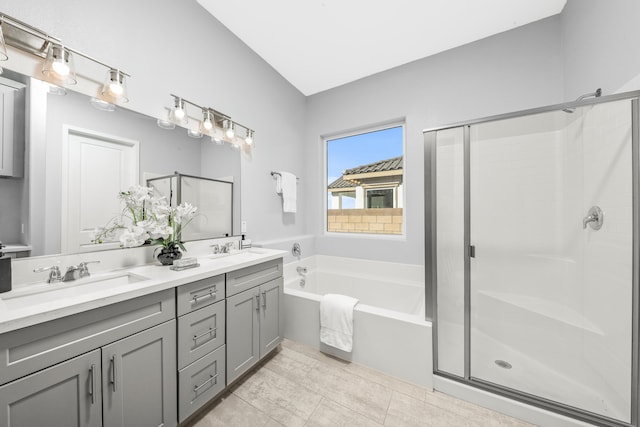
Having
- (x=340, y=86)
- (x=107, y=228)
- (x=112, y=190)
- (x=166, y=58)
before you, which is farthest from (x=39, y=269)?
(x=340, y=86)

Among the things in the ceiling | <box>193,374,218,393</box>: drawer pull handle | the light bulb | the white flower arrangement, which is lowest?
<box>193,374,218,393</box>: drawer pull handle

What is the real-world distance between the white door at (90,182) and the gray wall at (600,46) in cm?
292

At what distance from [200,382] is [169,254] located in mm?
775

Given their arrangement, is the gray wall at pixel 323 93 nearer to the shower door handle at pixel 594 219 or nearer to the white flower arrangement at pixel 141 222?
the white flower arrangement at pixel 141 222

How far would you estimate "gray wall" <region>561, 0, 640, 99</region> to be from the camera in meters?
1.23

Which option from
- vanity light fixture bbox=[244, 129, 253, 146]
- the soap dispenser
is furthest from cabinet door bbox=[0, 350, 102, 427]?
vanity light fixture bbox=[244, 129, 253, 146]

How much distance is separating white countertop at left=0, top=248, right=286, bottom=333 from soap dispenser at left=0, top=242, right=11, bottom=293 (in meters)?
0.03

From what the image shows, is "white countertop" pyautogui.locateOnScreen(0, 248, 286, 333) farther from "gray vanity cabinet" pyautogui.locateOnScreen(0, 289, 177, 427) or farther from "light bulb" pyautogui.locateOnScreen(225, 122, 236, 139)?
"light bulb" pyautogui.locateOnScreen(225, 122, 236, 139)

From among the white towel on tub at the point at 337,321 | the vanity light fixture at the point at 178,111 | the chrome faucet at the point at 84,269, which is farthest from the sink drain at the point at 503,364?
the vanity light fixture at the point at 178,111

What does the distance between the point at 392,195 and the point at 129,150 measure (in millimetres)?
2471

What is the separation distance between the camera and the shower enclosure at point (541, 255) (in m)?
1.24

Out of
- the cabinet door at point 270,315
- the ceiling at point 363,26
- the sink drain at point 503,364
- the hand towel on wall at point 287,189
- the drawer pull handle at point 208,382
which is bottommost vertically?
the sink drain at point 503,364

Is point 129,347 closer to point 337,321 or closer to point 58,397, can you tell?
point 58,397

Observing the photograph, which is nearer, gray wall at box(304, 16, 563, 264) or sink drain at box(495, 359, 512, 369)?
sink drain at box(495, 359, 512, 369)
